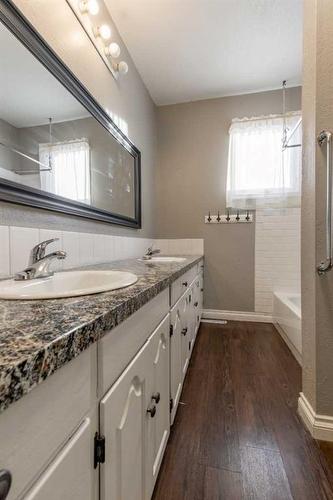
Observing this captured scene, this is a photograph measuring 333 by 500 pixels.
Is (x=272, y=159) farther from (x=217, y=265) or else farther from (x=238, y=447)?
(x=238, y=447)

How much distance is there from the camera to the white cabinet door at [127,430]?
49 cm

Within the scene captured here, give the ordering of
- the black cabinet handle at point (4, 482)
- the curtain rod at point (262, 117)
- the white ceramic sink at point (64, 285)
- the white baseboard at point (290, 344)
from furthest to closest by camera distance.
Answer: the curtain rod at point (262, 117) → the white baseboard at point (290, 344) → the white ceramic sink at point (64, 285) → the black cabinet handle at point (4, 482)

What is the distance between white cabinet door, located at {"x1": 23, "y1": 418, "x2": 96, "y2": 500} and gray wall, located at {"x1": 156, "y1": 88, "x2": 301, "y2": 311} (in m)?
2.59

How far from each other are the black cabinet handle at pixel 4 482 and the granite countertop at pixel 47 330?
73 mm

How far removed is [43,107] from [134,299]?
98cm

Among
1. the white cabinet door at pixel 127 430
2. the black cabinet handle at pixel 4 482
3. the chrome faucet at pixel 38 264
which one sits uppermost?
the chrome faucet at pixel 38 264

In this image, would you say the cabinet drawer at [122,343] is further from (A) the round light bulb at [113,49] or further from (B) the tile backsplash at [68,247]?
(A) the round light bulb at [113,49]

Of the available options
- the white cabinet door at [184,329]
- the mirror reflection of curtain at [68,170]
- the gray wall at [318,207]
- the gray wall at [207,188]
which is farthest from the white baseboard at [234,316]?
the mirror reflection of curtain at [68,170]

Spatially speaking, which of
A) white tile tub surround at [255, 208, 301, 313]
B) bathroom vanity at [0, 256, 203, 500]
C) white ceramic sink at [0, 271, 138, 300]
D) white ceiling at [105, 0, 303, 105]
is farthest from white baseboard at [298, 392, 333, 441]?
white ceiling at [105, 0, 303, 105]

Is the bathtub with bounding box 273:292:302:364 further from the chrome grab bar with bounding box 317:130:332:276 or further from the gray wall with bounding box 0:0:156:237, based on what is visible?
the gray wall with bounding box 0:0:156:237

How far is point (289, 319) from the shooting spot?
218cm

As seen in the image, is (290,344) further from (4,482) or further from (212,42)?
(212,42)

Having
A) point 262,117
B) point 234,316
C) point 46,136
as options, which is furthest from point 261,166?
point 46,136

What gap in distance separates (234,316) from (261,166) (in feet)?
5.57
